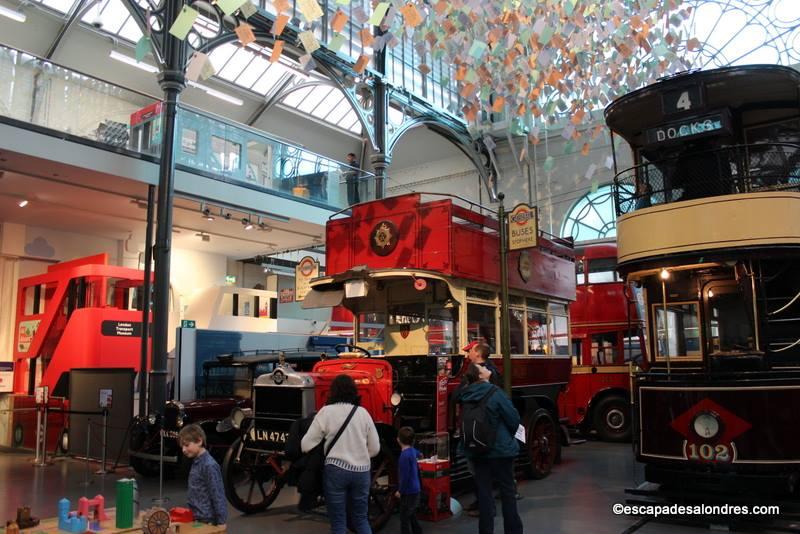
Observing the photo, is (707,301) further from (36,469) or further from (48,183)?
(48,183)

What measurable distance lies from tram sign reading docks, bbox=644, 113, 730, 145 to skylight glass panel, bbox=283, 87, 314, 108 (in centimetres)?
1846

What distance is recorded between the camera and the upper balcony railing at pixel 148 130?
1056 centimetres

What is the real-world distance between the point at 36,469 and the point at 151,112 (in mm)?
6519

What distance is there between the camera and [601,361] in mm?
13875

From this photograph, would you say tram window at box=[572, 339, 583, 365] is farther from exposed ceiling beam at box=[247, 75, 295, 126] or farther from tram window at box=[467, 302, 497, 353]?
exposed ceiling beam at box=[247, 75, 295, 126]

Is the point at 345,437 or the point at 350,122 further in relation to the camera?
the point at 350,122

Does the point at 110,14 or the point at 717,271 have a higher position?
the point at 110,14

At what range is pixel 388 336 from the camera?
8.61 m

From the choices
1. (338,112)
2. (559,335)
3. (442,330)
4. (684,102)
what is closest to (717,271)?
(684,102)

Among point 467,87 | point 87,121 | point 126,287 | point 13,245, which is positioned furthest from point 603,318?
point 13,245

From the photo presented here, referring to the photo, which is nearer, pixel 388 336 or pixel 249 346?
pixel 388 336

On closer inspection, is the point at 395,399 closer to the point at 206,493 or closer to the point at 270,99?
the point at 206,493

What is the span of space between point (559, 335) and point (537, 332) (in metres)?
0.82

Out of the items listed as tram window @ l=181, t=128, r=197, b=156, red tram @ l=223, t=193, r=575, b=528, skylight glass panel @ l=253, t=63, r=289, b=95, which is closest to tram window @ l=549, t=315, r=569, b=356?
red tram @ l=223, t=193, r=575, b=528
